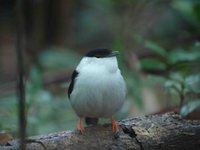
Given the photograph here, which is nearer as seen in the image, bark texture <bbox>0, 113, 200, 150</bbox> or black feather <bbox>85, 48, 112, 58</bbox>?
bark texture <bbox>0, 113, 200, 150</bbox>

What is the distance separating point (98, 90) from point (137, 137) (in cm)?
41

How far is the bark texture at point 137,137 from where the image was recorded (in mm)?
3678

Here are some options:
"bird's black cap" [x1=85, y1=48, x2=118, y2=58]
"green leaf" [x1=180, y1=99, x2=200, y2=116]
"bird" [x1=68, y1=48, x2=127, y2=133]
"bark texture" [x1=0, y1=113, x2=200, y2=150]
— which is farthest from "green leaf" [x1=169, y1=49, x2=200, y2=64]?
"bark texture" [x1=0, y1=113, x2=200, y2=150]

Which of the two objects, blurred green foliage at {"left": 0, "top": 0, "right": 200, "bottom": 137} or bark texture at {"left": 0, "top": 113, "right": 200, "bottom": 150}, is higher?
blurred green foliage at {"left": 0, "top": 0, "right": 200, "bottom": 137}

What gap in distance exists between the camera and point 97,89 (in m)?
3.89

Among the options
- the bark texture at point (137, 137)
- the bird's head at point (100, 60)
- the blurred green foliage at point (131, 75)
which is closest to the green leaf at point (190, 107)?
the blurred green foliage at point (131, 75)

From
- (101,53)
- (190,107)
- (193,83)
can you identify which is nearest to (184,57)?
(193,83)

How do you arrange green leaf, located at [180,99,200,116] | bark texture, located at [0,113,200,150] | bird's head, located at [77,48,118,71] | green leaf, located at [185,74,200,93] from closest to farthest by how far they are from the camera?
bark texture, located at [0,113,200,150]
bird's head, located at [77,48,118,71]
green leaf, located at [180,99,200,116]
green leaf, located at [185,74,200,93]

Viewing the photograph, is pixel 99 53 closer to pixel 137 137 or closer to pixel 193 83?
pixel 137 137

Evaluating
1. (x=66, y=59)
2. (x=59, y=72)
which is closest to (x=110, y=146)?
(x=59, y=72)

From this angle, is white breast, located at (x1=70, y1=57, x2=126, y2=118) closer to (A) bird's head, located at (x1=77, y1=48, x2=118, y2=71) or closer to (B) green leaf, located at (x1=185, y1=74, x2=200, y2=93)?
(A) bird's head, located at (x1=77, y1=48, x2=118, y2=71)

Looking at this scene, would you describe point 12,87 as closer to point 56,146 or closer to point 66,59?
point 66,59

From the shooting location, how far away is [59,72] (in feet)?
27.8

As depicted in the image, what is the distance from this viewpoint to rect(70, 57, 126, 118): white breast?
390cm
